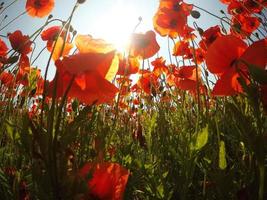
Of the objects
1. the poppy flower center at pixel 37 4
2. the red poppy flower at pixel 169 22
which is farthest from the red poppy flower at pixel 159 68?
the poppy flower center at pixel 37 4

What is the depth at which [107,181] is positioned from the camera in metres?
0.84

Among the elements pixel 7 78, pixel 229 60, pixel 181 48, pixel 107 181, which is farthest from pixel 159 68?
pixel 107 181

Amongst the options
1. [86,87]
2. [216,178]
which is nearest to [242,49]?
[216,178]

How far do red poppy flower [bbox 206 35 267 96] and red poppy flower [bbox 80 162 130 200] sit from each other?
1.72 ft

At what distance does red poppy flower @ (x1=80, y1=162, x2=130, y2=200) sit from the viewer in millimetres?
837

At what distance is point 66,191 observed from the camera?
79cm

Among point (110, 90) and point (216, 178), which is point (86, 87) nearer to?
point (110, 90)

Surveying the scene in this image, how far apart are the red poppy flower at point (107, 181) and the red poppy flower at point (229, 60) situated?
0.52 metres

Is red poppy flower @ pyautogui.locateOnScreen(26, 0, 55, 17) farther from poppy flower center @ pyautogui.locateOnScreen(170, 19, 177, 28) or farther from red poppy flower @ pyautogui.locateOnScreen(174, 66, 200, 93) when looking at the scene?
red poppy flower @ pyautogui.locateOnScreen(174, 66, 200, 93)

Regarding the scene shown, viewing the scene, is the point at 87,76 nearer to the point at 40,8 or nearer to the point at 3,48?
the point at 3,48

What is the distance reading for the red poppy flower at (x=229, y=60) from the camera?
3.83ft

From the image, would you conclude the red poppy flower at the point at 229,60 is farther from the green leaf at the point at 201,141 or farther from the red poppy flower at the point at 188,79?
the red poppy flower at the point at 188,79

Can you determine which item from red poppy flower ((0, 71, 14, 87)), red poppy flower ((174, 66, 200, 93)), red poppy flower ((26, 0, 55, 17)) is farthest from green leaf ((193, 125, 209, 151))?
red poppy flower ((0, 71, 14, 87))

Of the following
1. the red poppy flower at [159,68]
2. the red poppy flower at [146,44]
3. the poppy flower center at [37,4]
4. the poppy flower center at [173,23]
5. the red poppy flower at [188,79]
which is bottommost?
the red poppy flower at [159,68]
